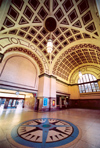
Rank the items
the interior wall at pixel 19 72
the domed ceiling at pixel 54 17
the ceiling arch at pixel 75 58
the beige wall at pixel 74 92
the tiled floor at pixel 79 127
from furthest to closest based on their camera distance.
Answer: the beige wall at pixel 74 92 < the ceiling arch at pixel 75 58 < the interior wall at pixel 19 72 < the domed ceiling at pixel 54 17 < the tiled floor at pixel 79 127

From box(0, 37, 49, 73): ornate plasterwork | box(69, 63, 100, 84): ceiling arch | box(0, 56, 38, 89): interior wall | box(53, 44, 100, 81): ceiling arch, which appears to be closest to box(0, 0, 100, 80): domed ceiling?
box(0, 37, 49, 73): ornate plasterwork

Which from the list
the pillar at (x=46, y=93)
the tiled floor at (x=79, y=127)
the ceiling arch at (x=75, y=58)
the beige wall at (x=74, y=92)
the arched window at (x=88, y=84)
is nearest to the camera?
A: the tiled floor at (x=79, y=127)

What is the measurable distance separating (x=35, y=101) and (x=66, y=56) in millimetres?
9653

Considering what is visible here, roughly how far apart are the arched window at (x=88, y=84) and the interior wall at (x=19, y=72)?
11002 mm

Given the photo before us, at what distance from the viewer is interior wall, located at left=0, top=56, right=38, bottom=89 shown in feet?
23.8

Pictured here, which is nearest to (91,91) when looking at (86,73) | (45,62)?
(86,73)

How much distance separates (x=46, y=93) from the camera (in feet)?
30.5

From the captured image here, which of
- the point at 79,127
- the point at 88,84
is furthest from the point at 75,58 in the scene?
the point at 79,127

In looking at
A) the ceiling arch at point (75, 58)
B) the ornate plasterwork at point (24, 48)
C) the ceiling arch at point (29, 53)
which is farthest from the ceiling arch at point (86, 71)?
the ceiling arch at point (29, 53)

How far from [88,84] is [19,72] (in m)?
14.4

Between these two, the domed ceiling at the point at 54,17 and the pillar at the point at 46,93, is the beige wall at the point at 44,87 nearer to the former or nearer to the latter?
the pillar at the point at 46,93

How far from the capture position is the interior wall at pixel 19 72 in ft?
23.8

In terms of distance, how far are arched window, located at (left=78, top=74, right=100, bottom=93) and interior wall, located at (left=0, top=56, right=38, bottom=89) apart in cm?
1100

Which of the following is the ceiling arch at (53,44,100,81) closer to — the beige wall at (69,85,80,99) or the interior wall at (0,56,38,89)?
the beige wall at (69,85,80,99)
